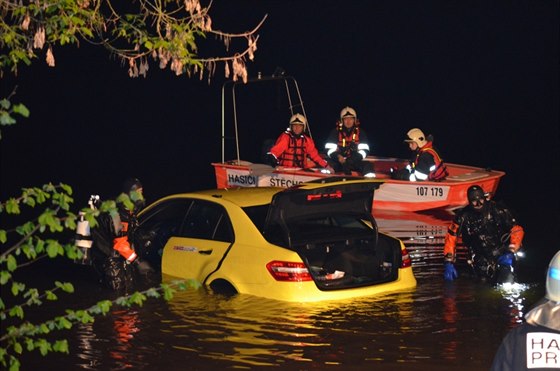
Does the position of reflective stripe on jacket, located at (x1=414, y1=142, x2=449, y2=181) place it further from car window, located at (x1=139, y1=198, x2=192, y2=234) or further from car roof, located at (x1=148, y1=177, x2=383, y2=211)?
car roof, located at (x1=148, y1=177, x2=383, y2=211)

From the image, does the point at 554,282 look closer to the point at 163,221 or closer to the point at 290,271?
the point at 290,271

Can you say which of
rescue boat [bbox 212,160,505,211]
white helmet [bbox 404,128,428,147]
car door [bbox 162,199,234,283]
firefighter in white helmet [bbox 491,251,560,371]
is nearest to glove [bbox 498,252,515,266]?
car door [bbox 162,199,234,283]

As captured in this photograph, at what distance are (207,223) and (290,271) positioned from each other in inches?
57.6

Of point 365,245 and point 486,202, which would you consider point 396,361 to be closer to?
point 365,245

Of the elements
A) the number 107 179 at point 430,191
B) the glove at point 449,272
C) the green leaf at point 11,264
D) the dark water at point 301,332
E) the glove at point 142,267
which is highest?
the number 107 179 at point 430,191

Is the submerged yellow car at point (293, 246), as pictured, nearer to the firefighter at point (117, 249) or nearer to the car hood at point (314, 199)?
the car hood at point (314, 199)

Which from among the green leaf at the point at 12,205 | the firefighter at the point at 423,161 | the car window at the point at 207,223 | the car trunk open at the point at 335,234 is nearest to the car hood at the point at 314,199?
the car trunk open at the point at 335,234

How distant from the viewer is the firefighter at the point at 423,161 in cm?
1944

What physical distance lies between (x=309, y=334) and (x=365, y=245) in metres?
1.45

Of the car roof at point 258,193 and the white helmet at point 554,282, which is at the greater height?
the car roof at point 258,193

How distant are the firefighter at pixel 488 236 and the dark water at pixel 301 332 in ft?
0.72

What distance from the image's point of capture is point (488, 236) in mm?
13688

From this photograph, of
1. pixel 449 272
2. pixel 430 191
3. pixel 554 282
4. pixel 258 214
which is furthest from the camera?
pixel 430 191

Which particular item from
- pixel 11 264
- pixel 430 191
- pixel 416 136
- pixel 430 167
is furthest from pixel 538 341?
pixel 430 191
